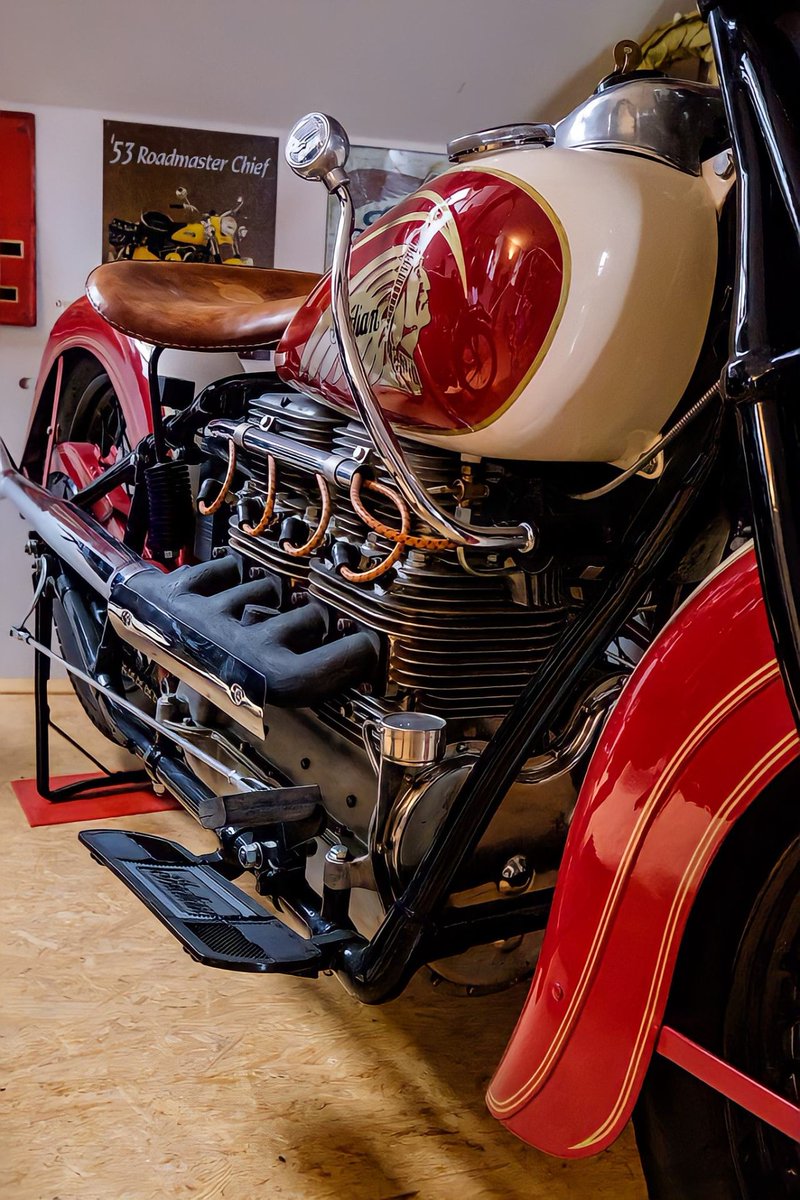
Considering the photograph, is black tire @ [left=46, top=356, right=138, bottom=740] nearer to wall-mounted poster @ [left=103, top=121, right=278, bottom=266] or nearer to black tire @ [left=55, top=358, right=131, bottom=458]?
black tire @ [left=55, top=358, right=131, bottom=458]

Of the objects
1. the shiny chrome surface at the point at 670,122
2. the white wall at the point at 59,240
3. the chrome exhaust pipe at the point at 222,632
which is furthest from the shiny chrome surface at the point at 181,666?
the white wall at the point at 59,240

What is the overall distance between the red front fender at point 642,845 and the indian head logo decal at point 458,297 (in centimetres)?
31

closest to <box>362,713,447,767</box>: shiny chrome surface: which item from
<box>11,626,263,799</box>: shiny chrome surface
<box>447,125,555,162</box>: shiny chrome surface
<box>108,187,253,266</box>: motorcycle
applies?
<box>11,626,263,799</box>: shiny chrome surface

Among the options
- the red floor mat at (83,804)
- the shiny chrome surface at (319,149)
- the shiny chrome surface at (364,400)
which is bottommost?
the red floor mat at (83,804)

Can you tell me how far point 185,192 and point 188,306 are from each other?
1.19 m

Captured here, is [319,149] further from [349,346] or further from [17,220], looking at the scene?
[17,220]

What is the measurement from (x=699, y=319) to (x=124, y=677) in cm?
144

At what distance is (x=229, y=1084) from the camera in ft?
4.47

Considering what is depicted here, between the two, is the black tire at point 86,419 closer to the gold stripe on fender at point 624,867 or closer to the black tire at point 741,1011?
the gold stripe on fender at point 624,867

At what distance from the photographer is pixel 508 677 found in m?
1.30

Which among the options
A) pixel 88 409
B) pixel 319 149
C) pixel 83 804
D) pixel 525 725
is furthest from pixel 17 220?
pixel 525 725

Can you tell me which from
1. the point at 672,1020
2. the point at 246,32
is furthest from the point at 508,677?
the point at 246,32

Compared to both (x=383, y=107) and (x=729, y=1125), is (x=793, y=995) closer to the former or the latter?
(x=729, y=1125)

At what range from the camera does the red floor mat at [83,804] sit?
2156 mm
